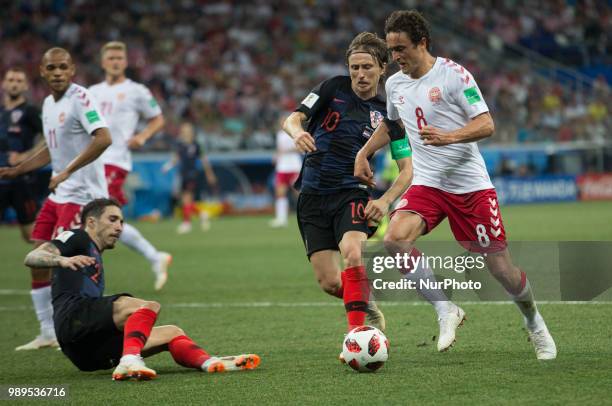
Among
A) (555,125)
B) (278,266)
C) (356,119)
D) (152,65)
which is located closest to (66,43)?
(152,65)

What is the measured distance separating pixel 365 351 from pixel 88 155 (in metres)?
3.03

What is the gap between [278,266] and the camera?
1410 centimetres

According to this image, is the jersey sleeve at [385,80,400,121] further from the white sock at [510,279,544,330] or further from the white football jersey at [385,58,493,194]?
the white sock at [510,279,544,330]

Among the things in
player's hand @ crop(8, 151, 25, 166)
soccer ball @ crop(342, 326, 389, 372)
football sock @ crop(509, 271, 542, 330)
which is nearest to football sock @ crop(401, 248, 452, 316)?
football sock @ crop(509, 271, 542, 330)

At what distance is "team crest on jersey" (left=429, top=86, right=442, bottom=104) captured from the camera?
6.68 meters

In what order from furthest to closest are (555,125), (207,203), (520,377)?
(555,125) → (207,203) → (520,377)

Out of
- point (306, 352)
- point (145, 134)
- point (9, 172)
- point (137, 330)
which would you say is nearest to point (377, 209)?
point (306, 352)

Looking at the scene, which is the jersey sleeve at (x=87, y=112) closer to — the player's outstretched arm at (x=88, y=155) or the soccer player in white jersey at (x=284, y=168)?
the player's outstretched arm at (x=88, y=155)

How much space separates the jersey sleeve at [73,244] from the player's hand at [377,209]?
75.6 inches

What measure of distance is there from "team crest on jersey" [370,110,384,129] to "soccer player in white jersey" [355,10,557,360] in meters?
0.32

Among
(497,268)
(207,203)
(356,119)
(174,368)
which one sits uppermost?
(356,119)

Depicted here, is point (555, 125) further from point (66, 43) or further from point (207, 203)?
point (66, 43)

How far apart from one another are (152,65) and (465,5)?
44.5ft

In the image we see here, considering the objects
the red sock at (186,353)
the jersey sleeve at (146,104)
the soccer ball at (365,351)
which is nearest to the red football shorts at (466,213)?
the soccer ball at (365,351)
